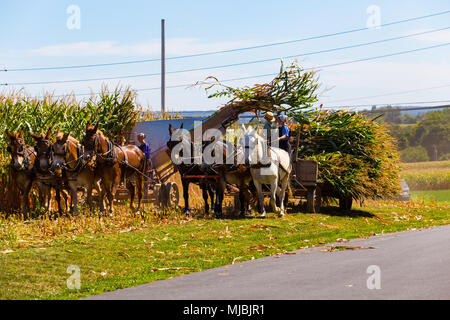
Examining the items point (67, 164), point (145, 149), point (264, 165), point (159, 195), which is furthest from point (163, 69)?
point (67, 164)

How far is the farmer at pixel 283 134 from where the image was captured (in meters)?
18.8

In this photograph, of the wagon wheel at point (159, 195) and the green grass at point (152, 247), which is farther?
the wagon wheel at point (159, 195)

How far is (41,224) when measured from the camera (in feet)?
49.0

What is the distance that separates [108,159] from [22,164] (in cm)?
220

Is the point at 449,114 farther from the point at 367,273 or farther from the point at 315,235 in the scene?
the point at 367,273

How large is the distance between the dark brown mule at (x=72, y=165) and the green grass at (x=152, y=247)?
7.52ft

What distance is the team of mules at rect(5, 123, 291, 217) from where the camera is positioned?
54.5 ft

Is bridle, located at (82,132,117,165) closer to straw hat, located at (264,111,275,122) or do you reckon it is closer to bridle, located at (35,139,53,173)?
bridle, located at (35,139,53,173)

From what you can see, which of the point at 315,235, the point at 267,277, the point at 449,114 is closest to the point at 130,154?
the point at 315,235

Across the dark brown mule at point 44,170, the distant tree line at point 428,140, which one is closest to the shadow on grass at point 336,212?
the dark brown mule at point 44,170

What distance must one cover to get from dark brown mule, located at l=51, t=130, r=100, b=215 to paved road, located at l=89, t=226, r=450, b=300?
669cm

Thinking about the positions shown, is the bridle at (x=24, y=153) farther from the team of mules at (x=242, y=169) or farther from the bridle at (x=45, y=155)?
the team of mules at (x=242, y=169)

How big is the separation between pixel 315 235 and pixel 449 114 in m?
78.5

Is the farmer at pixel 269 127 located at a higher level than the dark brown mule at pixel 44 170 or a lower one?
higher
